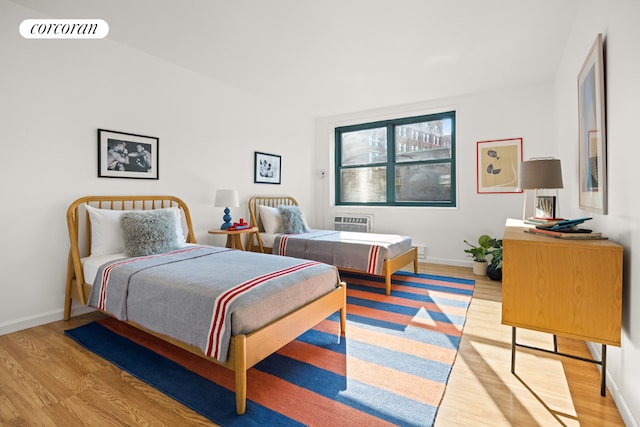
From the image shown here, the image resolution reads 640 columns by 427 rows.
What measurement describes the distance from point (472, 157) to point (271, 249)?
3.18m

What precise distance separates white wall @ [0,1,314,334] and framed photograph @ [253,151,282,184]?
2.33ft

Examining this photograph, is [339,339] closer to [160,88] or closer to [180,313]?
[180,313]

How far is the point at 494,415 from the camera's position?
1562mm

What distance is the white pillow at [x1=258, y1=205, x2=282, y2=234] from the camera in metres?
4.42

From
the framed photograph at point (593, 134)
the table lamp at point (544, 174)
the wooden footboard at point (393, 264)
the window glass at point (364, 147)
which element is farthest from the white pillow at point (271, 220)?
the framed photograph at point (593, 134)

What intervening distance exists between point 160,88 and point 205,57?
0.62 m

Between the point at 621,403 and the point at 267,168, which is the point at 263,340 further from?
the point at 267,168

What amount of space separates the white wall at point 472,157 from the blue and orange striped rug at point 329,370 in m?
1.96

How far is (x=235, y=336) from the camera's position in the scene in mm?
1604

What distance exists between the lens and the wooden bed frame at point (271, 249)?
135 inches

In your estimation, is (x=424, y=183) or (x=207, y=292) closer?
(x=207, y=292)

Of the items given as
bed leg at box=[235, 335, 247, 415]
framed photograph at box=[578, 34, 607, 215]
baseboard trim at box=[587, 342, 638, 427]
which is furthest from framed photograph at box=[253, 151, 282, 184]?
baseboard trim at box=[587, 342, 638, 427]

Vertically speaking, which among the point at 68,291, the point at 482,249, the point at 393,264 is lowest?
the point at 68,291

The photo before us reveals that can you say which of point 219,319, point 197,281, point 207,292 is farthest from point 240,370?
point 197,281
